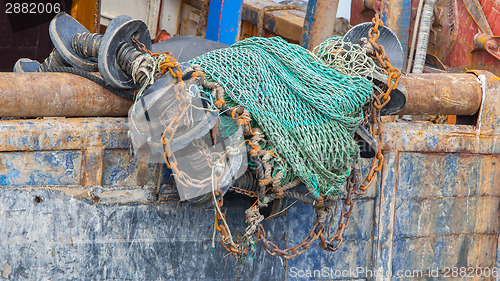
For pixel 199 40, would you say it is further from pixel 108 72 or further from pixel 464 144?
pixel 464 144

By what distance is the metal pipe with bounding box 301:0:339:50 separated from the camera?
475 centimetres

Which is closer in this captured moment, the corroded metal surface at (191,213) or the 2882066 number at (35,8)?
the corroded metal surface at (191,213)

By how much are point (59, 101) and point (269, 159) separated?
2.98 ft

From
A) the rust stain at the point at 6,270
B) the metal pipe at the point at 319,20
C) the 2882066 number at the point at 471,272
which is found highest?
the metal pipe at the point at 319,20

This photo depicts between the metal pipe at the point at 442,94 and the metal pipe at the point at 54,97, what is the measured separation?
4.73ft

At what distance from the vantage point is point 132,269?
2.57 meters

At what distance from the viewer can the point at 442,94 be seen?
3.04 m

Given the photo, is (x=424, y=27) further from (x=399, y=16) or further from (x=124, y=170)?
(x=124, y=170)

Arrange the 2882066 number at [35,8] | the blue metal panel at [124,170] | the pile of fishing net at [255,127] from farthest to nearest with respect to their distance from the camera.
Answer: the 2882066 number at [35,8] → the blue metal panel at [124,170] → the pile of fishing net at [255,127]

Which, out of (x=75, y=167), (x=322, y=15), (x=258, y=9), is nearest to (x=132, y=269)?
(x=75, y=167)

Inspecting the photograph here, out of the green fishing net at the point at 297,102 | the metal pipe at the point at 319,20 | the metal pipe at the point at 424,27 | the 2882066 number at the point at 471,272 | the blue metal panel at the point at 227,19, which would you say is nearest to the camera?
the green fishing net at the point at 297,102

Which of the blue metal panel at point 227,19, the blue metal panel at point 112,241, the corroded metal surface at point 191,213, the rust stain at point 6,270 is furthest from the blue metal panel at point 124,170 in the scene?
the blue metal panel at point 227,19

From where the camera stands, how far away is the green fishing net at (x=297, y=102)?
2352mm

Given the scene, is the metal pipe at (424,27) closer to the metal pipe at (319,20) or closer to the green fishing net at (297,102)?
the metal pipe at (319,20)
